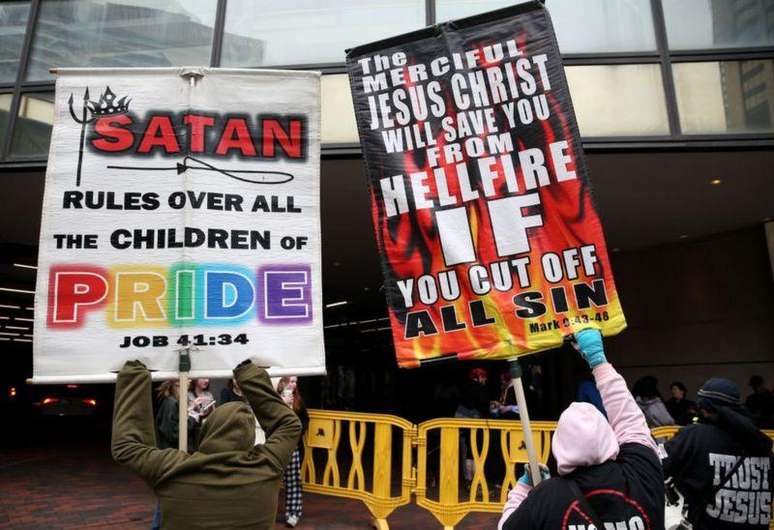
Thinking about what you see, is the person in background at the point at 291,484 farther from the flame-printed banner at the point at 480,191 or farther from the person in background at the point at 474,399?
the flame-printed banner at the point at 480,191

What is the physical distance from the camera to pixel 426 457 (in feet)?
20.7

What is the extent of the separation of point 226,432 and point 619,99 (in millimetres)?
6539

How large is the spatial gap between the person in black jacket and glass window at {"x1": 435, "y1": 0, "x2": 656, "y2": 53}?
17.0 ft

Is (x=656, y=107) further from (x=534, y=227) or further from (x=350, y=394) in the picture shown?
(x=350, y=394)

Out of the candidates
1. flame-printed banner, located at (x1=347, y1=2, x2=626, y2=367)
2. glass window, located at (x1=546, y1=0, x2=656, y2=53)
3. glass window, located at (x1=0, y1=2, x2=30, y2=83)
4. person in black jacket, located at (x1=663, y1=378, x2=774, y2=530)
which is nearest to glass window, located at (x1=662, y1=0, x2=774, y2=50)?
glass window, located at (x1=546, y1=0, x2=656, y2=53)

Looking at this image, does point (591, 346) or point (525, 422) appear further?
point (525, 422)

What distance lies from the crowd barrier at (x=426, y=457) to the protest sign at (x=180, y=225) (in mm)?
3298

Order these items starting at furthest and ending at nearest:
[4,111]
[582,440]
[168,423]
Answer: [4,111] < [168,423] < [582,440]

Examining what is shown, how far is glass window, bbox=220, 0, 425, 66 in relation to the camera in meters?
7.65

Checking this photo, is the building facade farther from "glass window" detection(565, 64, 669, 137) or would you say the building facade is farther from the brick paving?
the brick paving

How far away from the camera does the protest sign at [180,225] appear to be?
305cm

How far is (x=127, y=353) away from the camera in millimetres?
2996

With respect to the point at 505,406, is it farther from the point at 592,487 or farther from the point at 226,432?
the point at 226,432

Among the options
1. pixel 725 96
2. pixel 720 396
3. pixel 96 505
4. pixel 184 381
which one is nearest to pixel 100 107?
pixel 184 381
